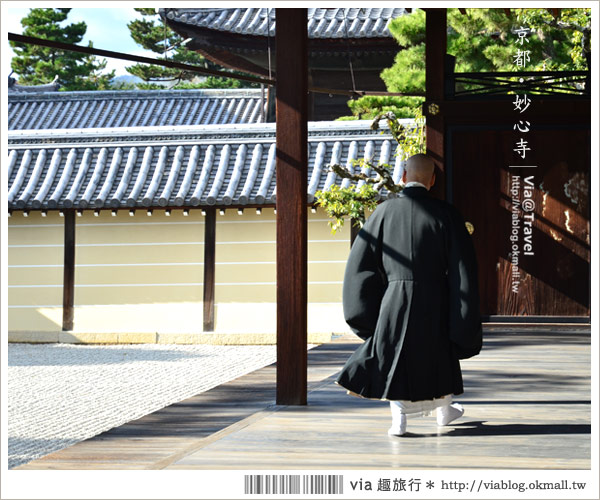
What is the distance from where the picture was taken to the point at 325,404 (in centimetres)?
491

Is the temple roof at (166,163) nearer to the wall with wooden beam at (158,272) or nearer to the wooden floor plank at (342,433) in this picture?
the wall with wooden beam at (158,272)

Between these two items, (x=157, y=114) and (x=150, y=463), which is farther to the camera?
(x=157, y=114)

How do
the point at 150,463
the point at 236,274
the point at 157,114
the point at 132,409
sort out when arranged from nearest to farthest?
the point at 150,463
the point at 132,409
the point at 236,274
the point at 157,114

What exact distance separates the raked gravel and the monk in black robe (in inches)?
110

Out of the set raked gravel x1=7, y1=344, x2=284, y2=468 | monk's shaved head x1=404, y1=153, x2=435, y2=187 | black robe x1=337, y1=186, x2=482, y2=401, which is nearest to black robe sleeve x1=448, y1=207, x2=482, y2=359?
black robe x1=337, y1=186, x2=482, y2=401

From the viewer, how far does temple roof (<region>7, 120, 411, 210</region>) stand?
13.3 meters

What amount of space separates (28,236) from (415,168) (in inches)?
414

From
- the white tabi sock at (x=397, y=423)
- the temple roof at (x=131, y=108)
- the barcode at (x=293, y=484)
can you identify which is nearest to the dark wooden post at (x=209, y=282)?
the temple roof at (x=131, y=108)

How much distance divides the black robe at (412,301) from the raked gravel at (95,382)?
2802 millimetres

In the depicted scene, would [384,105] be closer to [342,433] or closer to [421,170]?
[421,170]

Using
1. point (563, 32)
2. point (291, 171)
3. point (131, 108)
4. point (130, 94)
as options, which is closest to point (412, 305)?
point (291, 171)

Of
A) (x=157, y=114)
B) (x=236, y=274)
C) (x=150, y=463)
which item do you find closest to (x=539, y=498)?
(x=150, y=463)

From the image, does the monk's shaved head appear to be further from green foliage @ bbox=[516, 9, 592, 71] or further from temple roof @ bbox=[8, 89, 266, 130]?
temple roof @ bbox=[8, 89, 266, 130]

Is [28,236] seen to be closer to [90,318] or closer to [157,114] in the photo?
[90,318]
